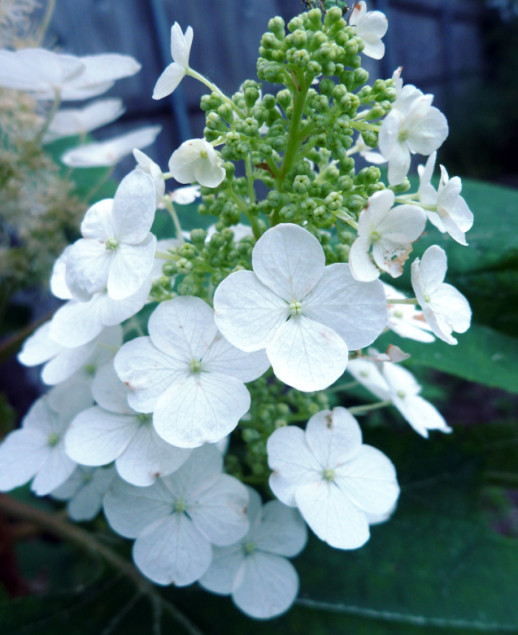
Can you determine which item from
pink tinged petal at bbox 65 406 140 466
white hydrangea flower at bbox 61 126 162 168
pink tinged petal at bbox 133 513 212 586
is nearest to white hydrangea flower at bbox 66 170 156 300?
pink tinged petal at bbox 65 406 140 466

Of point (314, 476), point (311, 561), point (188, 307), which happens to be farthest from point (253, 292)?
point (311, 561)

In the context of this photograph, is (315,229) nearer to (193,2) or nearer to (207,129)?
(207,129)

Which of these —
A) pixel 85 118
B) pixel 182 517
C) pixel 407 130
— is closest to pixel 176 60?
pixel 407 130

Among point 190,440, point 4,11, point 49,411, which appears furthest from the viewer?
point 4,11

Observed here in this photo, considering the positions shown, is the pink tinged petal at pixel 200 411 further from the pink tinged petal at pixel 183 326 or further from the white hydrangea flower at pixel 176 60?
the white hydrangea flower at pixel 176 60

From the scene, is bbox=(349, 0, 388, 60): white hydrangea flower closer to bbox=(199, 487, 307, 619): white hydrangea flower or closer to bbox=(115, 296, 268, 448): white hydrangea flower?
bbox=(115, 296, 268, 448): white hydrangea flower

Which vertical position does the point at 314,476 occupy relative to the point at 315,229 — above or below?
below
